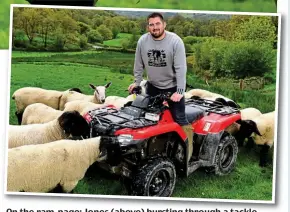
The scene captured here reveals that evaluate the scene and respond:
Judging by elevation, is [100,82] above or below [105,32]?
below

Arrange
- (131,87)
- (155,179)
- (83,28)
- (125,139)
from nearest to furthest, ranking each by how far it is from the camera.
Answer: (125,139) → (155,179) → (131,87) → (83,28)

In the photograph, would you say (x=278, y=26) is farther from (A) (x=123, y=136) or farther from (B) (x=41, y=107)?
(B) (x=41, y=107)

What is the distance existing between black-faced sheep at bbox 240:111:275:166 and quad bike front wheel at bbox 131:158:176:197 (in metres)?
0.76

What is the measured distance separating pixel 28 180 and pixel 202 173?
54.0 inches

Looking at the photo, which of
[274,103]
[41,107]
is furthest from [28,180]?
[274,103]

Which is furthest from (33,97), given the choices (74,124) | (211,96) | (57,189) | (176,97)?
(211,96)

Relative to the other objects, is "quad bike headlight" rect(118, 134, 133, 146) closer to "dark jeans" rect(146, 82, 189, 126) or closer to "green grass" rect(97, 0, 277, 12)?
"dark jeans" rect(146, 82, 189, 126)

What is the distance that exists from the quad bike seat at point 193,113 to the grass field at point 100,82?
468 millimetres

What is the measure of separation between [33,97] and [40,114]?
0.52 feet

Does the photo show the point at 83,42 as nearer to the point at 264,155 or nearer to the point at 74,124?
the point at 74,124

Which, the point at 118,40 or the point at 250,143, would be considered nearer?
the point at 118,40

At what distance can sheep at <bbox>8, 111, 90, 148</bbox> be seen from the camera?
3465mm

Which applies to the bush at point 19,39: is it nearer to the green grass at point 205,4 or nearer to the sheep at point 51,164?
the green grass at point 205,4

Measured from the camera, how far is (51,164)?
10.8 feet
